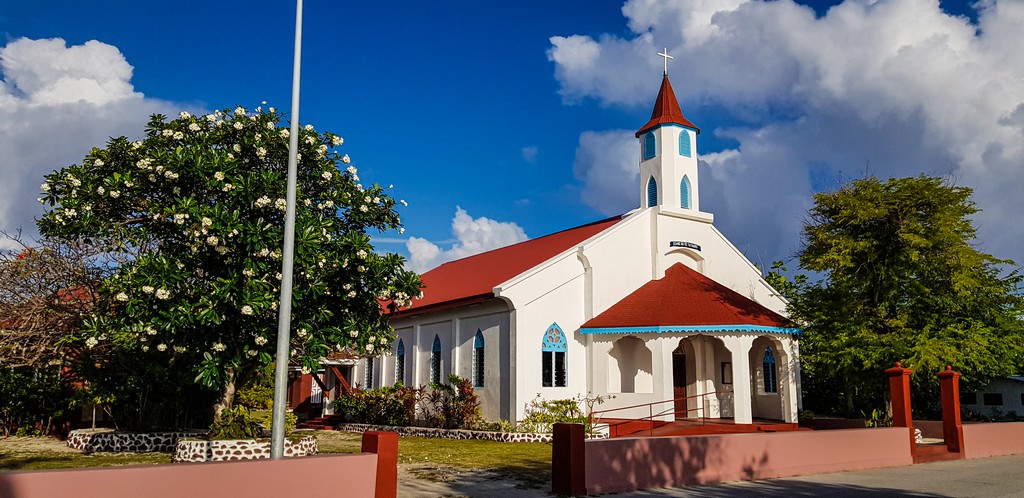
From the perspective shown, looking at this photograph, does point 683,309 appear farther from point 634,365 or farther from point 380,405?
point 380,405

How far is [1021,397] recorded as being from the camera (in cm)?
3616

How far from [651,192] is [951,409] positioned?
11.7 m

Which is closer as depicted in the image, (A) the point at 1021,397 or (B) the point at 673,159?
(B) the point at 673,159

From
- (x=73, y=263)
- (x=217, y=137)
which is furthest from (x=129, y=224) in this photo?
(x=73, y=263)

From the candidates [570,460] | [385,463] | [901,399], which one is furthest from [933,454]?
[385,463]

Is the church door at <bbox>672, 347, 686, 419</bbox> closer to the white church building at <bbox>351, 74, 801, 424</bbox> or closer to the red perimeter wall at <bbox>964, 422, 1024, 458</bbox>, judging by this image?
the white church building at <bbox>351, 74, 801, 424</bbox>

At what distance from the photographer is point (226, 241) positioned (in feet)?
50.0

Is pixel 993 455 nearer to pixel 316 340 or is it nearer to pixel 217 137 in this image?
pixel 316 340

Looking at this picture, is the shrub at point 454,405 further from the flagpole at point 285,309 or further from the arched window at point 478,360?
the flagpole at point 285,309

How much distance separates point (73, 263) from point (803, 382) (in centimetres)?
2806

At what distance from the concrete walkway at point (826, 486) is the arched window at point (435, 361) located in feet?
41.5

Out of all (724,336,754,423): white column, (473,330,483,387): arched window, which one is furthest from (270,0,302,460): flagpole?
(724,336,754,423): white column

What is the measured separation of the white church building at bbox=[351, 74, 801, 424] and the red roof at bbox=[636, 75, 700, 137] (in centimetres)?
5

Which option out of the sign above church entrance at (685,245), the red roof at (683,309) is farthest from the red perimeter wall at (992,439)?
the sign above church entrance at (685,245)
